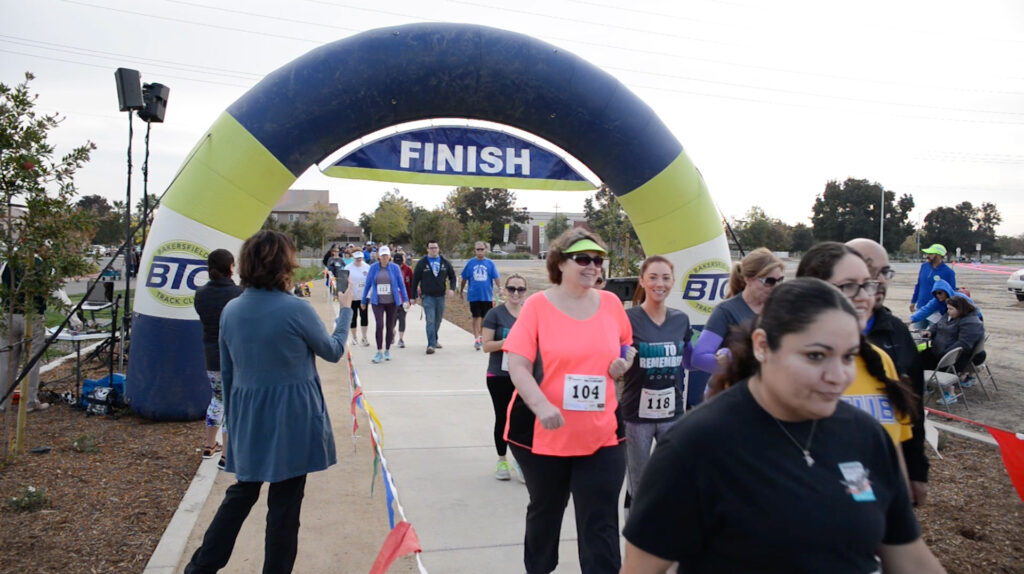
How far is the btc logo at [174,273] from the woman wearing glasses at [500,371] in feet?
10.2

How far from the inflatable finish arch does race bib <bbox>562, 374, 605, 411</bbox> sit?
4.69 meters

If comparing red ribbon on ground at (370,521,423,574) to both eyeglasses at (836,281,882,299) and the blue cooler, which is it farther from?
the blue cooler

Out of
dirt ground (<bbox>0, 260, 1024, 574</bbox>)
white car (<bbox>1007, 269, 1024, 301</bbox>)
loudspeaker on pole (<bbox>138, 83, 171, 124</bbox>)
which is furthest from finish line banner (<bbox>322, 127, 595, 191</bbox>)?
white car (<bbox>1007, 269, 1024, 301</bbox>)

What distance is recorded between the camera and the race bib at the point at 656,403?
387 centimetres

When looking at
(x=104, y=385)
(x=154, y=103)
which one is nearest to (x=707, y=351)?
(x=104, y=385)

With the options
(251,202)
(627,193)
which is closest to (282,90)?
(251,202)

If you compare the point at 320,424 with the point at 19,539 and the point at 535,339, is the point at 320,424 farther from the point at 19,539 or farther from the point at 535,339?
the point at 19,539

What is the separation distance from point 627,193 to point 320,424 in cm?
519

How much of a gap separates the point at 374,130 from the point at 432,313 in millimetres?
4382

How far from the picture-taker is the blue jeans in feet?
35.6

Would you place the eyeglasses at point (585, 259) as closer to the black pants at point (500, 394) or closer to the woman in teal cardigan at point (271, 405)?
the woman in teal cardigan at point (271, 405)

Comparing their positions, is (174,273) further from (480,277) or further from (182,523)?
(480,277)

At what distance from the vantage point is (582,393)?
3006 millimetres

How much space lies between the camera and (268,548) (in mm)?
3197
